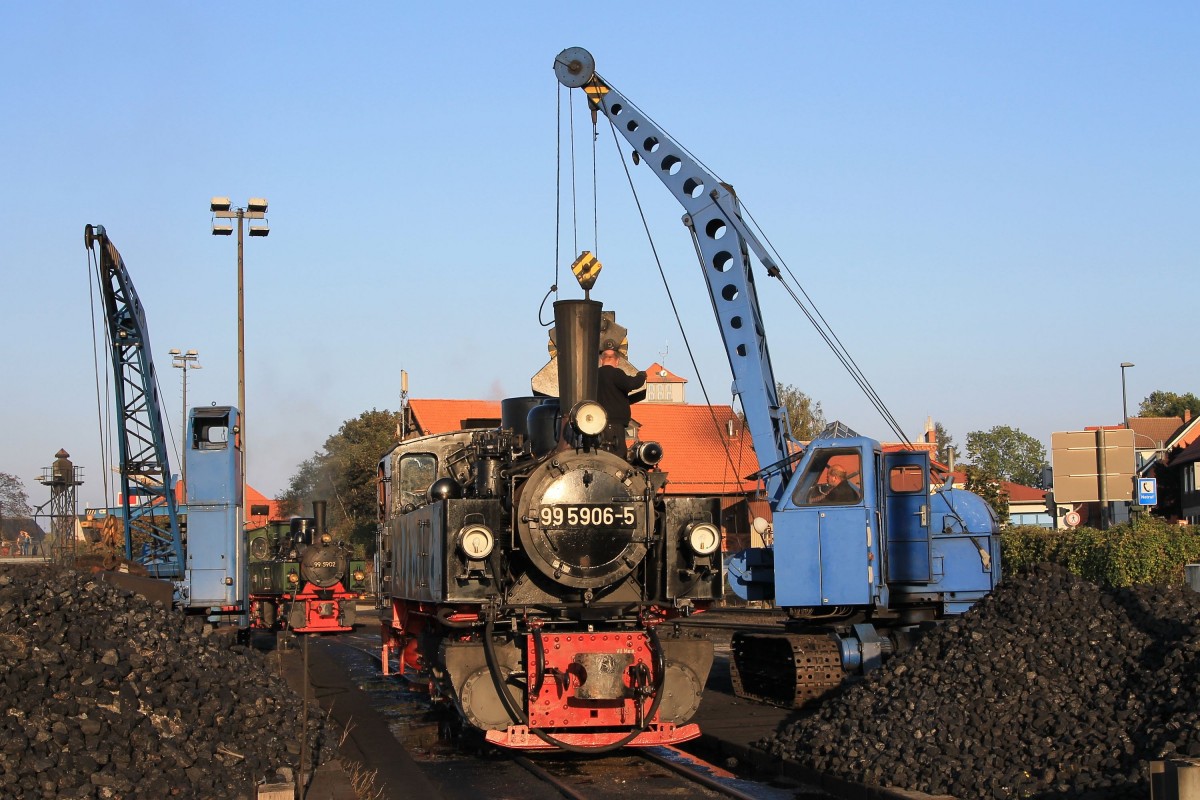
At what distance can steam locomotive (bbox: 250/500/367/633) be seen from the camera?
78.8ft

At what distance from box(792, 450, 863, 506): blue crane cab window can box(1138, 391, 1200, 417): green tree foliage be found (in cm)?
8303

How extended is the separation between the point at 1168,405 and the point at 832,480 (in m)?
90.3

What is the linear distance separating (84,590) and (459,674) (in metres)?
2.96

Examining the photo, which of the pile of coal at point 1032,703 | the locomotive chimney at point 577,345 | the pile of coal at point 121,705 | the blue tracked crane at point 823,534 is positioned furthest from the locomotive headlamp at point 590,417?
the blue tracked crane at point 823,534

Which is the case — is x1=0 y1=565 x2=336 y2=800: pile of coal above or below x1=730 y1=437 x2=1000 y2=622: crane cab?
below

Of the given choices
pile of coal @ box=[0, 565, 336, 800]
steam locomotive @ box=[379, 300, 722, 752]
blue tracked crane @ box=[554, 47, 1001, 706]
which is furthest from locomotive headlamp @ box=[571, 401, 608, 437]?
blue tracked crane @ box=[554, 47, 1001, 706]

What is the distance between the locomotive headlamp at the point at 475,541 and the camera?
9.64 metres

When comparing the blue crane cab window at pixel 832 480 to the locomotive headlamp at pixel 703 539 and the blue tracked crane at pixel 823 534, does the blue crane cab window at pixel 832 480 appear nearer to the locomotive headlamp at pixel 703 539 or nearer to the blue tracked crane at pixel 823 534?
the blue tracked crane at pixel 823 534

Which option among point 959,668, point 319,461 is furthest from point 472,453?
point 319,461

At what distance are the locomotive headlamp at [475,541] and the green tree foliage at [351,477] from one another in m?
35.2

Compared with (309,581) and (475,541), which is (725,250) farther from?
(309,581)

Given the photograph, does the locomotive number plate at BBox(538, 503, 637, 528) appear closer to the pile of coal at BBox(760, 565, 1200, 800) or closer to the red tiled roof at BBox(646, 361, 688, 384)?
the pile of coal at BBox(760, 565, 1200, 800)

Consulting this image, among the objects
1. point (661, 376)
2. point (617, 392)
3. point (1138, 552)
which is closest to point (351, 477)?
point (661, 376)

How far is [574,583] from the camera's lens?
988 centimetres
